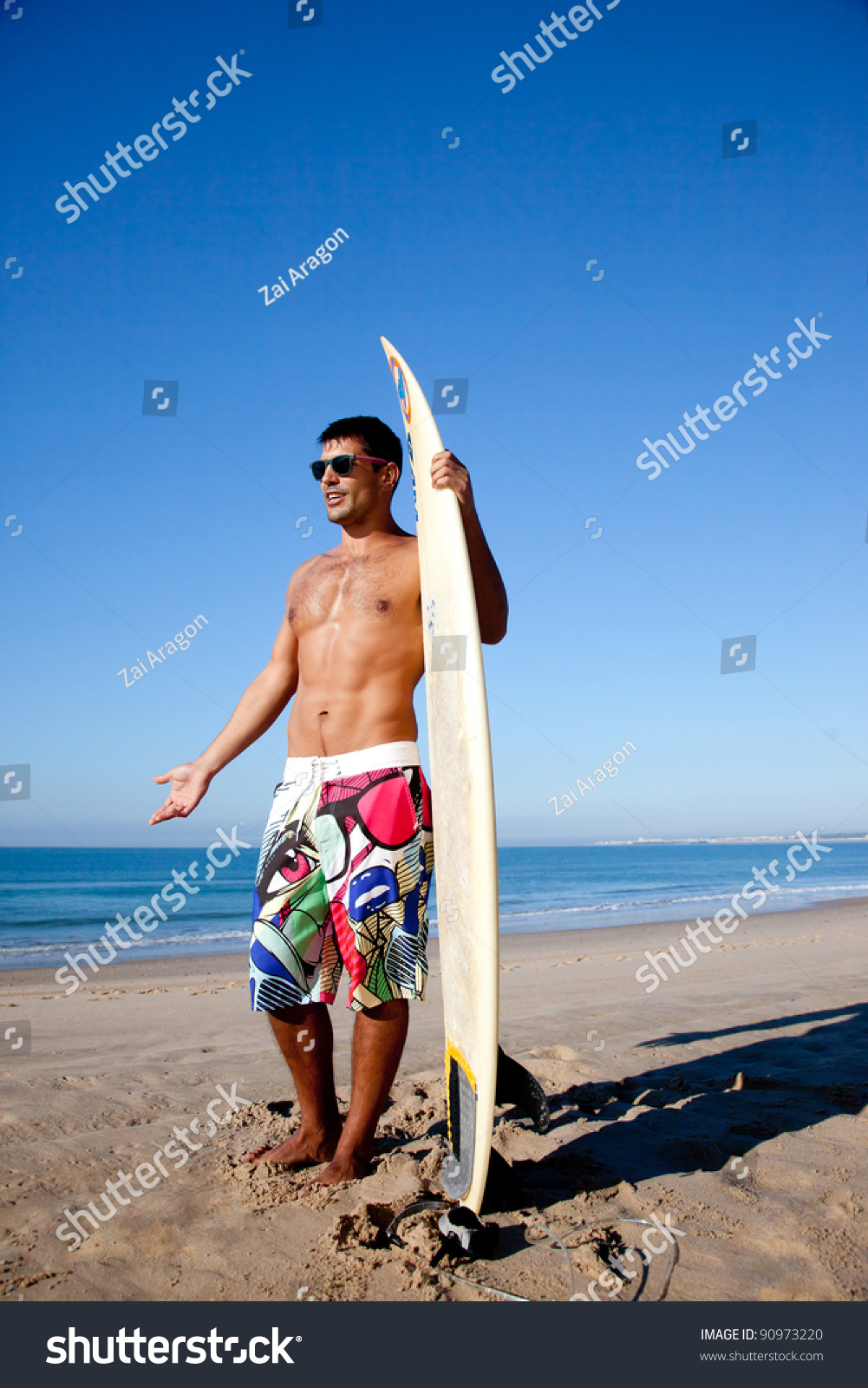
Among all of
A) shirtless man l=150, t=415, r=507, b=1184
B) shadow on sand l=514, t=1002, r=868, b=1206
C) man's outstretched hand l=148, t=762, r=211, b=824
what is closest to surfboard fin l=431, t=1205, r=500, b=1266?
shadow on sand l=514, t=1002, r=868, b=1206

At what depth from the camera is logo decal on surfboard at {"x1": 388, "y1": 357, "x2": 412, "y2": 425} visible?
2.84m

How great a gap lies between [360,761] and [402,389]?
1.42m

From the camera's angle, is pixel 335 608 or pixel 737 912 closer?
pixel 335 608

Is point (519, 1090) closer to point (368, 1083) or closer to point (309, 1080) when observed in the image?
point (368, 1083)

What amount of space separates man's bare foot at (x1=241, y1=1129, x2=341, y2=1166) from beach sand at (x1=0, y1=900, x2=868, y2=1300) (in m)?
0.07

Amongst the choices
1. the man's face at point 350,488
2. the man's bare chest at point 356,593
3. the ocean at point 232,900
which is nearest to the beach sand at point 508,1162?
the man's bare chest at point 356,593

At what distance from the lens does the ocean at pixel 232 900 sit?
1334 centimetres

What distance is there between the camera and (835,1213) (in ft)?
7.03

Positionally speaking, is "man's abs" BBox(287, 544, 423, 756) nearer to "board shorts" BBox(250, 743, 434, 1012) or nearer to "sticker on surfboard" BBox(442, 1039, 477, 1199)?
"board shorts" BBox(250, 743, 434, 1012)

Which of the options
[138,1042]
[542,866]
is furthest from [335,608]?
[542,866]

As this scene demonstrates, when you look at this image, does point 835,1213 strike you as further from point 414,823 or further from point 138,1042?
point 138,1042

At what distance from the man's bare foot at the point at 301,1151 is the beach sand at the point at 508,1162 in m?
0.07

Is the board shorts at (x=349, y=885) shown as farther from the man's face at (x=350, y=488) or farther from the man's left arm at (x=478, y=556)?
the man's face at (x=350, y=488)
